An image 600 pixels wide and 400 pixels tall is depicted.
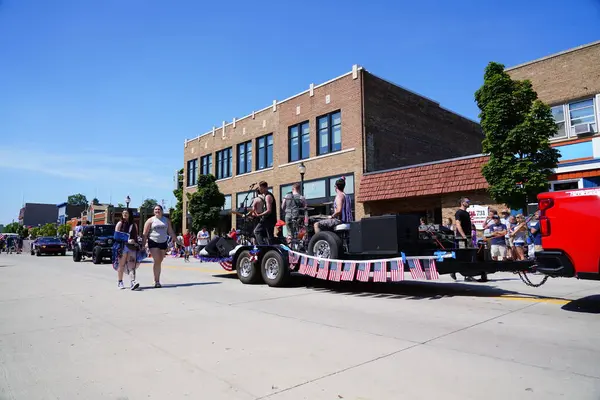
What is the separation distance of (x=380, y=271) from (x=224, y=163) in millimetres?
27170

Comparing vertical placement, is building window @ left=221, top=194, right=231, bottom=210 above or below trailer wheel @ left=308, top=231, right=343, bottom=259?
above

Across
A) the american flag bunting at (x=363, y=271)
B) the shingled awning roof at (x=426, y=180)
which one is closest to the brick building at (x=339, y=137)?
the shingled awning roof at (x=426, y=180)

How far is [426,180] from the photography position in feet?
62.8

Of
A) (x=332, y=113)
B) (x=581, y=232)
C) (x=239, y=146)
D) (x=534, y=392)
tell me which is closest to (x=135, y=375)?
(x=534, y=392)

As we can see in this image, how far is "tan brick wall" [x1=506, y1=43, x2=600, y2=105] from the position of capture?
16922 millimetres

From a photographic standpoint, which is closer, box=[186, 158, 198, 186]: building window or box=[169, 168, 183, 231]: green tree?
box=[186, 158, 198, 186]: building window

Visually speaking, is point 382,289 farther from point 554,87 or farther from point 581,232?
point 554,87

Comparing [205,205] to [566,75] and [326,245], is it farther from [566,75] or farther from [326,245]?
[566,75]

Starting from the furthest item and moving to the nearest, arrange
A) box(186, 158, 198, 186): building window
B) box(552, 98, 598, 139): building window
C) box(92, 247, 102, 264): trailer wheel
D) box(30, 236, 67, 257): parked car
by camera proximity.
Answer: box(186, 158, 198, 186): building window
box(30, 236, 67, 257): parked car
box(92, 247, 102, 264): trailer wheel
box(552, 98, 598, 139): building window

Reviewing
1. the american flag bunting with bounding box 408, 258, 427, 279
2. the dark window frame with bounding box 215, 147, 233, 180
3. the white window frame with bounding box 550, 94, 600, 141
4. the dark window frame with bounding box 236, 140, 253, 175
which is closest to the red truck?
the american flag bunting with bounding box 408, 258, 427, 279

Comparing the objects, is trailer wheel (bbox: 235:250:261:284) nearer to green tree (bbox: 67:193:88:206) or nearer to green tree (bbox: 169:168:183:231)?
green tree (bbox: 169:168:183:231)

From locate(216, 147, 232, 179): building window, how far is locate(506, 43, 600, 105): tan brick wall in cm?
2125

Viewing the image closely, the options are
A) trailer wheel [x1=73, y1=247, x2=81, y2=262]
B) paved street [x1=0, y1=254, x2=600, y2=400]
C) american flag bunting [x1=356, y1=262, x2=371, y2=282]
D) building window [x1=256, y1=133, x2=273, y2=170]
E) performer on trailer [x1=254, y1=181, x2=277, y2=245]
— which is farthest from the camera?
building window [x1=256, y1=133, x2=273, y2=170]

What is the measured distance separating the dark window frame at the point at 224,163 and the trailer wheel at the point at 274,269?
23.5 metres
